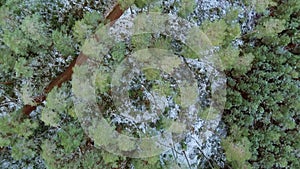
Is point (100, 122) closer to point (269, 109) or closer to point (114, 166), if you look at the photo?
point (114, 166)

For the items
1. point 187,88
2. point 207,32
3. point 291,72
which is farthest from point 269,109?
point 207,32

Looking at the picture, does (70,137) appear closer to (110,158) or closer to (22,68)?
(110,158)

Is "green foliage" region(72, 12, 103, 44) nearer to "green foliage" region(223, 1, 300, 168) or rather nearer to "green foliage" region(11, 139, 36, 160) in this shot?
"green foliage" region(11, 139, 36, 160)

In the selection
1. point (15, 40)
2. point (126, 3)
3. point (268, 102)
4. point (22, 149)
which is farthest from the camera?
point (268, 102)

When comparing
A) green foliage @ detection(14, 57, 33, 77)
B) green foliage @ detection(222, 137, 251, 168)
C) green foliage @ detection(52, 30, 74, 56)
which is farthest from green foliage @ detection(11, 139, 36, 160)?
green foliage @ detection(222, 137, 251, 168)

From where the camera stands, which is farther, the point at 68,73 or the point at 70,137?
the point at 68,73

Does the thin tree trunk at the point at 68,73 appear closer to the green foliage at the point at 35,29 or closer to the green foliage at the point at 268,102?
the green foliage at the point at 35,29

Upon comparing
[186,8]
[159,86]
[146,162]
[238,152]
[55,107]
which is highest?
[186,8]

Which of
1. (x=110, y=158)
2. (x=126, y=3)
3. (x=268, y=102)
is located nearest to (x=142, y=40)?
(x=126, y=3)
